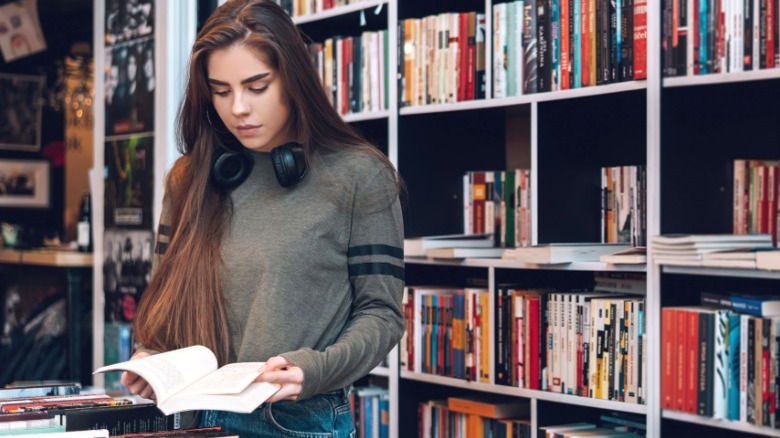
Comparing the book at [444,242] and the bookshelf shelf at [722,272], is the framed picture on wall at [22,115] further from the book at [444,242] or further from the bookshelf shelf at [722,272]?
the bookshelf shelf at [722,272]

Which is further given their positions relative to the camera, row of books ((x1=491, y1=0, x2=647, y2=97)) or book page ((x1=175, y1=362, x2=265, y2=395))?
row of books ((x1=491, y1=0, x2=647, y2=97))

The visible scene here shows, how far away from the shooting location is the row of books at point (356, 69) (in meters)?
3.21

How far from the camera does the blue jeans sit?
1.75 m

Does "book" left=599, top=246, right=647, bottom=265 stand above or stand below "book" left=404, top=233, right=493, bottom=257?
below

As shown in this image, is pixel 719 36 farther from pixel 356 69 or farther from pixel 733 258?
pixel 356 69

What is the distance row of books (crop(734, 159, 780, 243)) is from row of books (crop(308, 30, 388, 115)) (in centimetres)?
111

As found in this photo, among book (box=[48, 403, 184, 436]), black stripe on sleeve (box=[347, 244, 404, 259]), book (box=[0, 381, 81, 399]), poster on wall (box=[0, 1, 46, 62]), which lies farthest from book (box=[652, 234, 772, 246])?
poster on wall (box=[0, 1, 46, 62])

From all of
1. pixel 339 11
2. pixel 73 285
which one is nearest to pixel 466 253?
pixel 339 11

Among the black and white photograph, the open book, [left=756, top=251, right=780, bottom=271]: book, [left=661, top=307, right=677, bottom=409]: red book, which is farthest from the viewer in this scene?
the black and white photograph

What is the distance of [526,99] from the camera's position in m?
2.77

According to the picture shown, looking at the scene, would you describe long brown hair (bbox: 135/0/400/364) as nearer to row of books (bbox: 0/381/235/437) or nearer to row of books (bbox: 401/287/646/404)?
row of books (bbox: 0/381/235/437)

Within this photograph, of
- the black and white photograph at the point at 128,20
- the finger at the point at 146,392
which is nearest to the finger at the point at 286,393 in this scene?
the finger at the point at 146,392

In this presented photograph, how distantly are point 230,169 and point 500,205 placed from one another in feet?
4.08

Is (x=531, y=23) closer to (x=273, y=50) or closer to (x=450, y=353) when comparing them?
(x=450, y=353)
